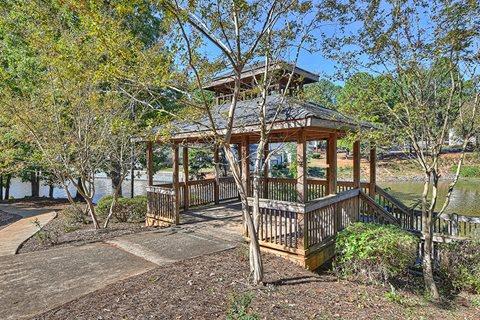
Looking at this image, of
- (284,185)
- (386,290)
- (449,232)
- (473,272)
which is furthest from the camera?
(284,185)

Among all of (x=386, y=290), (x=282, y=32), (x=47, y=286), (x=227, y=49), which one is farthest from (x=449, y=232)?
(x=47, y=286)

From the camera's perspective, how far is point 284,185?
1081cm

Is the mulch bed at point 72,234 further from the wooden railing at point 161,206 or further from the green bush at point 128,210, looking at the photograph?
the wooden railing at point 161,206

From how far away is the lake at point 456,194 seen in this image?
15906mm

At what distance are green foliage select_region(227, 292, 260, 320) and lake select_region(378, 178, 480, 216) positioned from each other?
36.4ft

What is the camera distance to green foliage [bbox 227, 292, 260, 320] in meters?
3.72

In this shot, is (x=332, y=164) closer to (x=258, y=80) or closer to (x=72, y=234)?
(x=258, y=80)

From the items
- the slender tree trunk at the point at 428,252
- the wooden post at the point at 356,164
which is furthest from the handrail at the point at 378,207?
the slender tree trunk at the point at 428,252

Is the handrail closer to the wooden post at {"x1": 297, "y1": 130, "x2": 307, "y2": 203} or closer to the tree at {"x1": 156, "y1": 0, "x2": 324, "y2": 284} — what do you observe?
the wooden post at {"x1": 297, "y1": 130, "x2": 307, "y2": 203}

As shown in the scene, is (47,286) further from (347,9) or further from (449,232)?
(449,232)

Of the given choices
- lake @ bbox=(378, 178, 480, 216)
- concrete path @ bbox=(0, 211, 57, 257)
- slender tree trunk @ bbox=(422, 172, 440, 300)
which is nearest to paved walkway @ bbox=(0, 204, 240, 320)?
concrete path @ bbox=(0, 211, 57, 257)

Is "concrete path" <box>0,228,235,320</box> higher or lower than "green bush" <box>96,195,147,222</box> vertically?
lower

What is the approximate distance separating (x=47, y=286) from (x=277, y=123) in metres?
4.65

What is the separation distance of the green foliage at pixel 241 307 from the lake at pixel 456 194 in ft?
36.4
